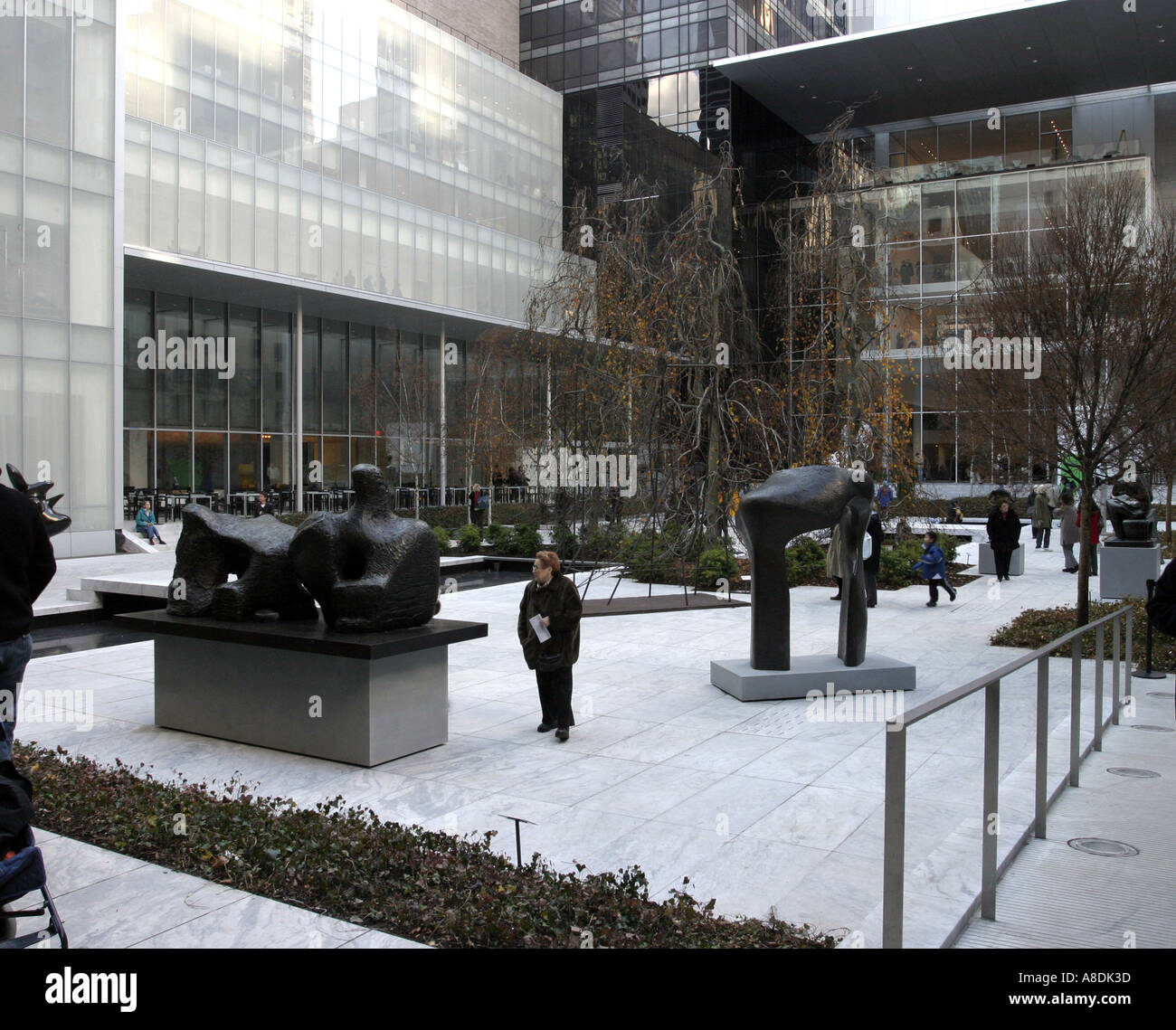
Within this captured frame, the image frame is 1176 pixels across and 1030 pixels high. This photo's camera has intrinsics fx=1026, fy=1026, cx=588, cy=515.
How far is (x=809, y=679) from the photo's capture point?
397 inches

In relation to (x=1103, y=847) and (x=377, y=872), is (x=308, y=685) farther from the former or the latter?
(x=1103, y=847)

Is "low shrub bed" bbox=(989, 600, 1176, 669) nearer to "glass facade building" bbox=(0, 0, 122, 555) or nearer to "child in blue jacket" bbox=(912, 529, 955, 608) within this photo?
"child in blue jacket" bbox=(912, 529, 955, 608)

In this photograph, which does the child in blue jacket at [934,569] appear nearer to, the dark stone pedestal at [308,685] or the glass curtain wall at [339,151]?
the dark stone pedestal at [308,685]

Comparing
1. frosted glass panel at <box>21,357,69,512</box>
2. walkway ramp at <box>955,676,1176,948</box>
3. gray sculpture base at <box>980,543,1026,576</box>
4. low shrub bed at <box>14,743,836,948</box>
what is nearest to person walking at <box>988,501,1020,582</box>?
gray sculpture base at <box>980,543,1026,576</box>

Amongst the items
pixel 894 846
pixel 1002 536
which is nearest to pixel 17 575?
pixel 894 846

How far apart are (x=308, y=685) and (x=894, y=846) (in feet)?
17.0

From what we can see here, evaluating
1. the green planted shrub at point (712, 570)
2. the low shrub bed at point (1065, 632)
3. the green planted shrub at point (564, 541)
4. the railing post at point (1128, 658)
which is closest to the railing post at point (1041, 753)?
the low shrub bed at point (1065, 632)

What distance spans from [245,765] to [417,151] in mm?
40168

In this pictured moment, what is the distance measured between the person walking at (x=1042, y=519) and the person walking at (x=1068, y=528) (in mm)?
4717

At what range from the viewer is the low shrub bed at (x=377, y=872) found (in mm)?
4504

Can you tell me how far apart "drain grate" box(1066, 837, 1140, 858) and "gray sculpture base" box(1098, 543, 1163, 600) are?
14.1 m

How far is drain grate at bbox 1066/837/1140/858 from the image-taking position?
211 inches

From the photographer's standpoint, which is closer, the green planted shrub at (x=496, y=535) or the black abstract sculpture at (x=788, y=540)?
the black abstract sculpture at (x=788, y=540)

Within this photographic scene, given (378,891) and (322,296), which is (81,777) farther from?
(322,296)
